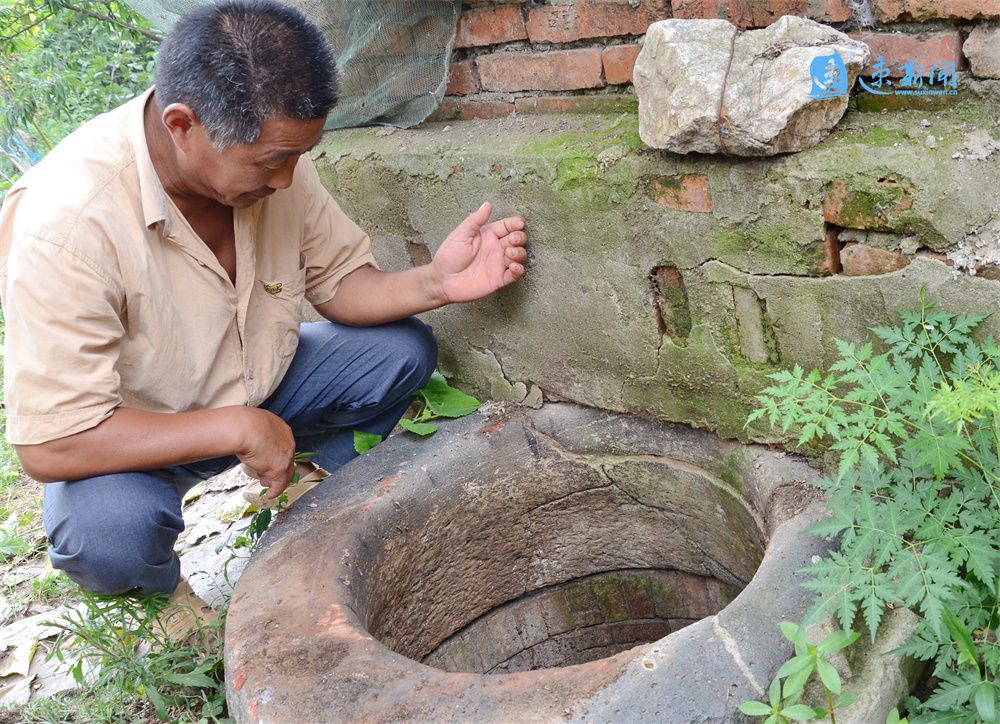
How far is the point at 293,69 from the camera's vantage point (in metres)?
1.80

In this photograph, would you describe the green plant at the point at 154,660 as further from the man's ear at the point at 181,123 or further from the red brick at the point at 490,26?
the red brick at the point at 490,26

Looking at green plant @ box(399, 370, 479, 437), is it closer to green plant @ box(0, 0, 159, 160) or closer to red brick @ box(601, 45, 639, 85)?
red brick @ box(601, 45, 639, 85)

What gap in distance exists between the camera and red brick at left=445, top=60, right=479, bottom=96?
2402 millimetres

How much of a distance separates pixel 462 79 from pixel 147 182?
857 millimetres

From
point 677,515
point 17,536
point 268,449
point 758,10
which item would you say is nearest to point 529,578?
point 677,515

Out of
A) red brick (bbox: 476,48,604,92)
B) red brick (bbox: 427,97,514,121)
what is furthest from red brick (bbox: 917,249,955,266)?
red brick (bbox: 427,97,514,121)

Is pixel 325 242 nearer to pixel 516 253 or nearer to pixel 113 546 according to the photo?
pixel 516 253

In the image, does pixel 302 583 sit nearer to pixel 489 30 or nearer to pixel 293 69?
pixel 293 69

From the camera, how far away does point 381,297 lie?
8.06ft

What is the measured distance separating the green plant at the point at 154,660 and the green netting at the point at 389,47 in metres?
1.42

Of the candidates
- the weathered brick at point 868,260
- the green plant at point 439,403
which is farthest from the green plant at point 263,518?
the weathered brick at point 868,260

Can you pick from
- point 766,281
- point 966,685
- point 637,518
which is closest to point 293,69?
point 766,281

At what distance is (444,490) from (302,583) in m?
0.46

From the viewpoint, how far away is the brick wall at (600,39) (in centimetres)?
155
